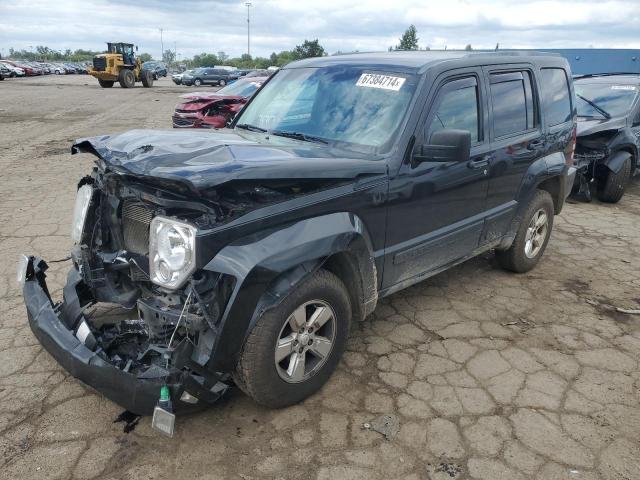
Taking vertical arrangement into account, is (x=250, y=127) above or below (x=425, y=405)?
above

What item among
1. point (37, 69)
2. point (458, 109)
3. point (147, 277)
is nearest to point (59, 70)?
point (37, 69)

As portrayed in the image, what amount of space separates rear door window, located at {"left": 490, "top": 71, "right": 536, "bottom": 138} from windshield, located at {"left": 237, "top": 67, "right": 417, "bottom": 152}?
0.97m

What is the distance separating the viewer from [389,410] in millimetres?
2848

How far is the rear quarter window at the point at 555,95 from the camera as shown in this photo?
174 inches

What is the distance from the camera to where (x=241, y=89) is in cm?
1182

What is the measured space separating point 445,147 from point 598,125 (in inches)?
228

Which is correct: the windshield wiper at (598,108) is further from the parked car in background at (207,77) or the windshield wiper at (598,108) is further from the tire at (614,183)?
the parked car in background at (207,77)

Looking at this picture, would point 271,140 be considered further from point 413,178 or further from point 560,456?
point 560,456

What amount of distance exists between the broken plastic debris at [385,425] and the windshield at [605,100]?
709cm

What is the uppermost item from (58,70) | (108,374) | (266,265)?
(58,70)

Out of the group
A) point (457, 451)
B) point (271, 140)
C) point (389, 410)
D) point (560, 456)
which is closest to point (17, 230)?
point (271, 140)

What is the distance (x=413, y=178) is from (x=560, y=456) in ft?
5.62

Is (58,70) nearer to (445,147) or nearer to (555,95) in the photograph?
(555,95)

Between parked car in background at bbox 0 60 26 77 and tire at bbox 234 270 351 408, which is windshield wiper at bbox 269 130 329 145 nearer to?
tire at bbox 234 270 351 408
